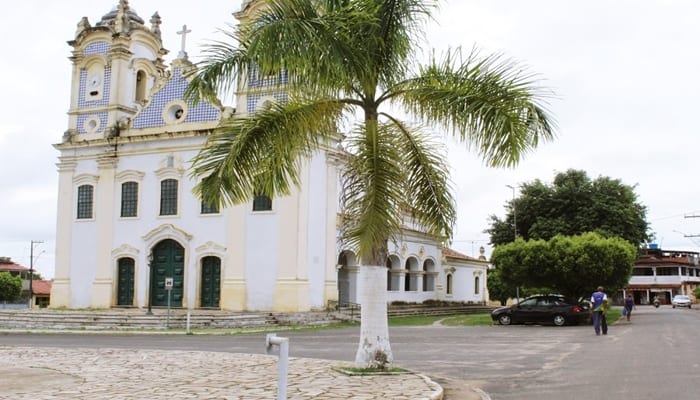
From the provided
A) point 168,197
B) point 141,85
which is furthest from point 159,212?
point 141,85

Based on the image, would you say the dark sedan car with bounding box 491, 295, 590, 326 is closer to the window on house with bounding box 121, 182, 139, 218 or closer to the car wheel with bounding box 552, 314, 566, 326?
the car wheel with bounding box 552, 314, 566, 326

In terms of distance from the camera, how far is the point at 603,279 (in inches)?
1284

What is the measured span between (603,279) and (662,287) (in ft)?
190

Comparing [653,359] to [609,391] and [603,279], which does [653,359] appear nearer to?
[609,391]

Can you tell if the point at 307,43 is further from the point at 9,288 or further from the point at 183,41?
the point at 9,288

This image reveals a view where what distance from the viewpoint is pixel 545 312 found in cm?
3005

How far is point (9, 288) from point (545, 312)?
165 feet

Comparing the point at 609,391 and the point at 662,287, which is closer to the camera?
the point at 609,391

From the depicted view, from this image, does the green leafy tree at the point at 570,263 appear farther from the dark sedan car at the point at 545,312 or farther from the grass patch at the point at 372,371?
the grass patch at the point at 372,371

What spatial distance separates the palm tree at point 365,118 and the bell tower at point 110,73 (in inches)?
936

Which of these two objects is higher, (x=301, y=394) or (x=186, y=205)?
(x=186, y=205)

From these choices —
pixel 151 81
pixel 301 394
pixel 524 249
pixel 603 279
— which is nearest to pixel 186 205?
pixel 151 81

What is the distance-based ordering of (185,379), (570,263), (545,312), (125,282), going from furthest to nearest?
(125,282) < (570,263) < (545,312) < (185,379)

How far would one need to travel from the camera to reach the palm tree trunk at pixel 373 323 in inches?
473
